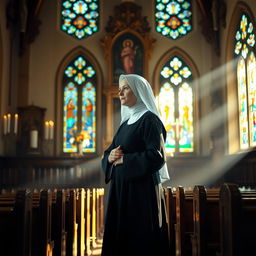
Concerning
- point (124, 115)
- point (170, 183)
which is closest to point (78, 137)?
point (170, 183)

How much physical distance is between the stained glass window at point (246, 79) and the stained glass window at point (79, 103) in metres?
4.65

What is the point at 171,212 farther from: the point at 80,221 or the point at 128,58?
the point at 128,58

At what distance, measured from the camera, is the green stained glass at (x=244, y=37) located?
10.8 meters

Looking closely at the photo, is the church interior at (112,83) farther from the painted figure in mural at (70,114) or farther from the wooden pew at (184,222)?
the wooden pew at (184,222)

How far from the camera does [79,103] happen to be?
524 inches

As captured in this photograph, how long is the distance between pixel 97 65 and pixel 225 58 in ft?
13.5

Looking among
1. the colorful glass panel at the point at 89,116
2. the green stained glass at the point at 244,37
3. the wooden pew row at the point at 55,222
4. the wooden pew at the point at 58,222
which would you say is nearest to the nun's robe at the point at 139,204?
the wooden pew row at the point at 55,222

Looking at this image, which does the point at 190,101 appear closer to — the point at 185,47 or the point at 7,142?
the point at 185,47

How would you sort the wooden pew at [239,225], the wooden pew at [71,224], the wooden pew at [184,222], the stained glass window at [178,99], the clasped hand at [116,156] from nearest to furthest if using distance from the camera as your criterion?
1. the wooden pew at [239,225]
2. the clasped hand at [116,156]
3. the wooden pew at [184,222]
4. the wooden pew at [71,224]
5. the stained glass window at [178,99]

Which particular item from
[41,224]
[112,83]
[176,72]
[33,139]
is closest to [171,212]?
[41,224]

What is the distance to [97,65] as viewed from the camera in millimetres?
13211

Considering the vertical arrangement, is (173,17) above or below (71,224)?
above

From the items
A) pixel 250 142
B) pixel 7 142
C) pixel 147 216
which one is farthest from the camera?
pixel 7 142

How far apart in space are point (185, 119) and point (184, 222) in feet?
30.0
